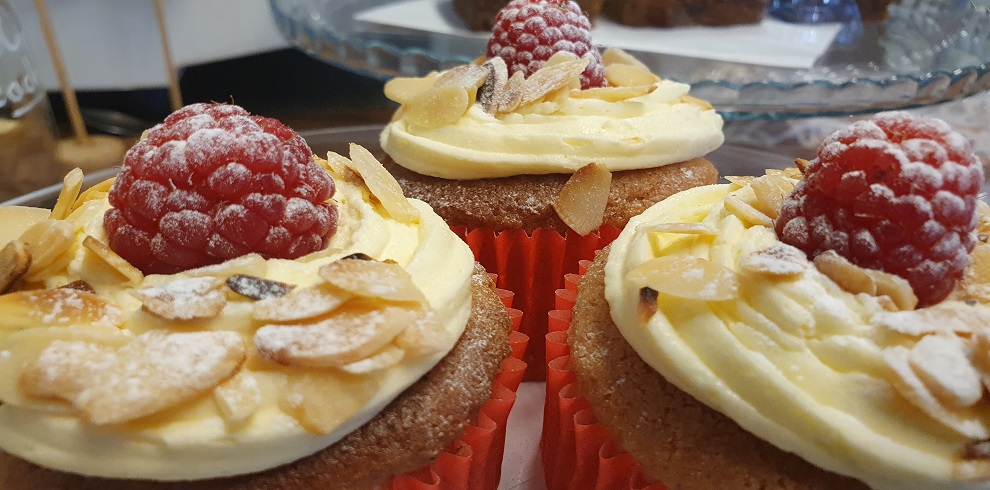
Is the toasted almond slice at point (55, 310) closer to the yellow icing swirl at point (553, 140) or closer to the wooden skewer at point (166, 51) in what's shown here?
the yellow icing swirl at point (553, 140)

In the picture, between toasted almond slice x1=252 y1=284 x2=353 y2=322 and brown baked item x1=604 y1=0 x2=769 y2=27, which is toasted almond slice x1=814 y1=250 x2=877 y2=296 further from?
brown baked item x1=604 y1=0 x2=769 y2=27

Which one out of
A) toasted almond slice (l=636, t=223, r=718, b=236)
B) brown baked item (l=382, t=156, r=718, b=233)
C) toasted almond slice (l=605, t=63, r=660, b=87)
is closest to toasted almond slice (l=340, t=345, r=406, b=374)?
toasted almond slice (l=636, t=223, r=718, b=236)

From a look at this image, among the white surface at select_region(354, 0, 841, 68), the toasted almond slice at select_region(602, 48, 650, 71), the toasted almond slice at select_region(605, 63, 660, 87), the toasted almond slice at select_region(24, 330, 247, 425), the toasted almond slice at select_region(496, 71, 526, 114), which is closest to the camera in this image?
the toasted almond slice at select_region(24, 330, 247, 425)

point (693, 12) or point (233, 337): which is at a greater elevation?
point (233, 337)

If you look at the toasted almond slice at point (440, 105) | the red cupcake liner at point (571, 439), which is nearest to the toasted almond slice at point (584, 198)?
the red cupcake liner at point (571, 439)

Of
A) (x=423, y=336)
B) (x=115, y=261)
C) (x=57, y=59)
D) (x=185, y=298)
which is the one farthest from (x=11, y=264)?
(x=57, y=59)

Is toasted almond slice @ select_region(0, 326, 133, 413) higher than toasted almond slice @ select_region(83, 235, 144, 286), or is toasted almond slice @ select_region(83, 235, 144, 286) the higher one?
toasted almond slice @ select_region(83, 235, 144, 286)

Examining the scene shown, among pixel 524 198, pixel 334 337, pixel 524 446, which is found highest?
pixel 334 337

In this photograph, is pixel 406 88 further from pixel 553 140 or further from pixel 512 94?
pixel 553 140
